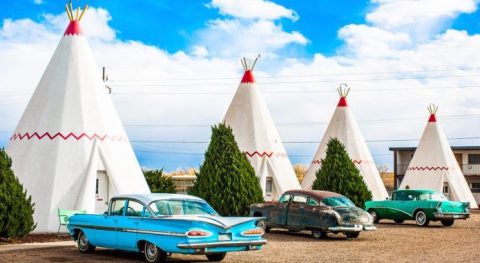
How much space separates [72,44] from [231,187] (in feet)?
22.4

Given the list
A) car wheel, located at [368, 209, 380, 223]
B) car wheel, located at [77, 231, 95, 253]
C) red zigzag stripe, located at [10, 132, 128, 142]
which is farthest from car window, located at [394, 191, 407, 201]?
car wheel, located at [77, 231, 95, 253]

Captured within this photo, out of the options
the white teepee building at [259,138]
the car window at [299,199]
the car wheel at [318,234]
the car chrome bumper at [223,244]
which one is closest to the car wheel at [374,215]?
the white teepee building at [259,138]

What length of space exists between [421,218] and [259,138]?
856 cm

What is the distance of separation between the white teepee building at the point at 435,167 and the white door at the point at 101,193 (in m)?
23.2

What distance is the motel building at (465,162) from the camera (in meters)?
45.1

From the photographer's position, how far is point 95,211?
18.8 m

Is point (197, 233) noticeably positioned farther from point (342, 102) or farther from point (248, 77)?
point (342, 102)

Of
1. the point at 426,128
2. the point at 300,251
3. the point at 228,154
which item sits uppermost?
the point at 426,128

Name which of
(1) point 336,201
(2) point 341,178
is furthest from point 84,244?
(2) point 341,178

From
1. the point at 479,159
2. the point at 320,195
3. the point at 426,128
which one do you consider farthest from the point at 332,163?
the point at 479,159

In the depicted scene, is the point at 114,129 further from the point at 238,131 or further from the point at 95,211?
the point at 238,131

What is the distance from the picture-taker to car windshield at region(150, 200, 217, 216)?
1104 cm

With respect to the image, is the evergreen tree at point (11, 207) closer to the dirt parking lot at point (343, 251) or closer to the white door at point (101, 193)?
the dirt parking lot at point (343, 251)

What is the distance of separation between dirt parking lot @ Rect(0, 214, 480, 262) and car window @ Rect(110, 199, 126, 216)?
827 millimetres
